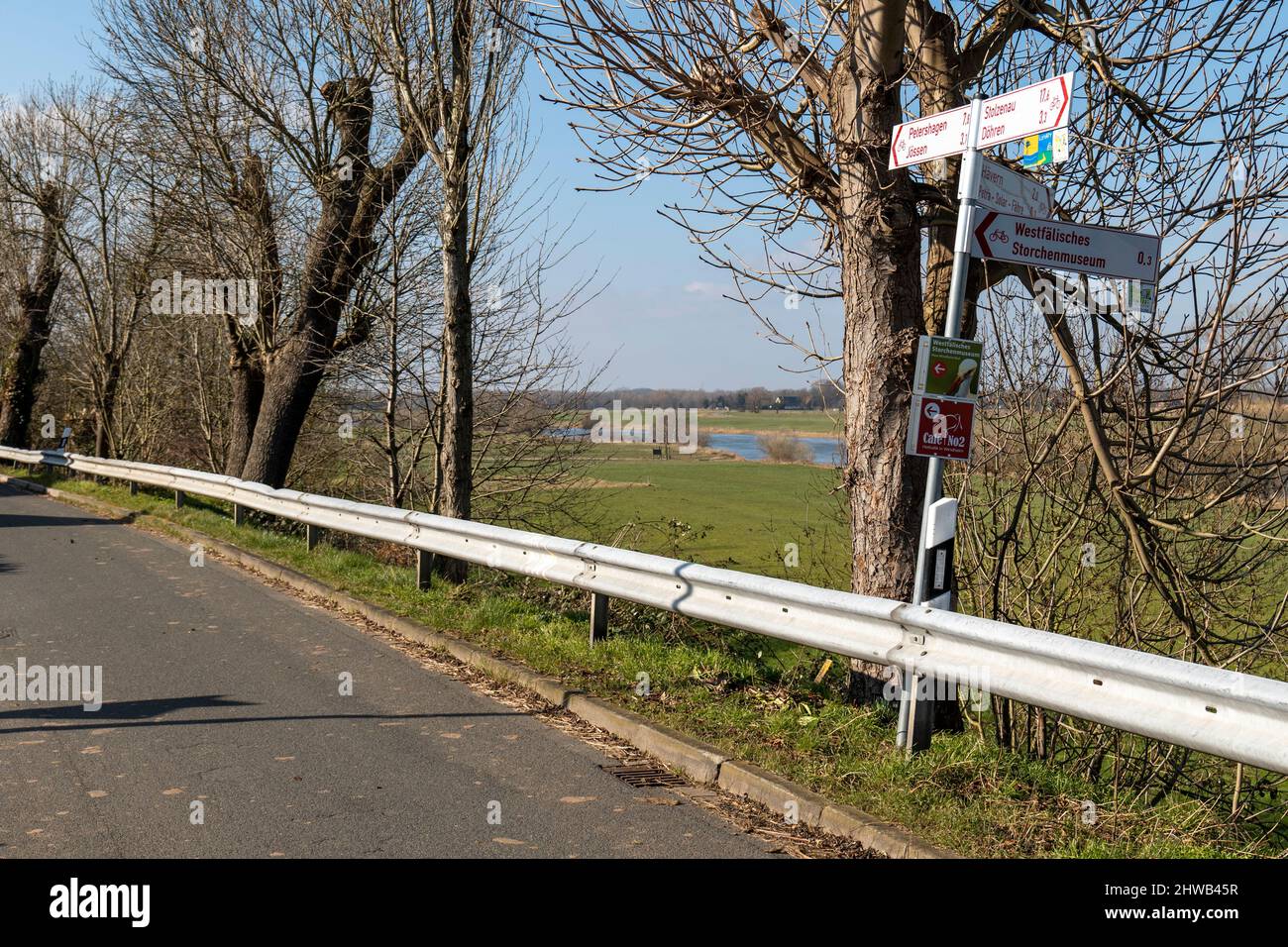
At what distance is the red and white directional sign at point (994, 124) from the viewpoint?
4875 mm

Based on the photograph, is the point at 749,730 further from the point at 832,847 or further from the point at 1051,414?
the point at 1051,414

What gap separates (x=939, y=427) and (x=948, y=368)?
28 cm

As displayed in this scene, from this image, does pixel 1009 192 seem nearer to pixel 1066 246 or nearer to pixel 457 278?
pixel 1066 246

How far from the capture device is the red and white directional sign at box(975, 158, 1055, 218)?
17.2 ft

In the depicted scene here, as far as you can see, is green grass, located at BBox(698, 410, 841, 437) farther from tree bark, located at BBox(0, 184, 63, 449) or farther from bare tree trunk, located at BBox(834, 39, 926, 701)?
tree bark, located at BBox(0, 184, 63, 449)

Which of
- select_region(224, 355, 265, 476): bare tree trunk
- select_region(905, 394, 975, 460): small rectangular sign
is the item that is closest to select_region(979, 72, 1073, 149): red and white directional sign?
select_region(905, 394, 975, 460): small rectangular sign

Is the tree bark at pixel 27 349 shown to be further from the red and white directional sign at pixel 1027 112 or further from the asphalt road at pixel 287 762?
the red and white directional sign at pixel 1027 112

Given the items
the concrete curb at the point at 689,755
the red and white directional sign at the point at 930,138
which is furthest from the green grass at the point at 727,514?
the red and white directional sign at the point at 930,138

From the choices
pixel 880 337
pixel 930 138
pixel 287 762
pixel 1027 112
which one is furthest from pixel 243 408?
pixel 1027 112

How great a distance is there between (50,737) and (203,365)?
19.6 m

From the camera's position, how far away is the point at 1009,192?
18.0 ft
